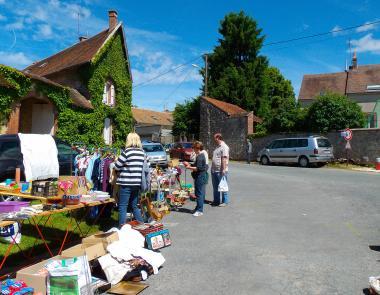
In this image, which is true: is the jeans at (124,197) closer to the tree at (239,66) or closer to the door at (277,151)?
the door at (277,151)

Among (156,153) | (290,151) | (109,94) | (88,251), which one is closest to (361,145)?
(290,151)

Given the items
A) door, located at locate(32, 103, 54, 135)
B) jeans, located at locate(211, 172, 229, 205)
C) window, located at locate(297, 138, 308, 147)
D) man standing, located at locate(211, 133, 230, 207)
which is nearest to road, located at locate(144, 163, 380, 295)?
jeans, located at locate(211, 172, 229, 205)

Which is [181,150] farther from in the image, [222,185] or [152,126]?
[152,126]

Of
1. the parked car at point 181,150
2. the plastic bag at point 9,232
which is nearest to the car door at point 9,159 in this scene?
the plastic bag at point 9,232

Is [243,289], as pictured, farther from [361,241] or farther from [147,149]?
[147,149]

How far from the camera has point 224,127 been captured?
1371 inches

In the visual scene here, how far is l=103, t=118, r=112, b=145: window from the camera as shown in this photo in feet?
88.2

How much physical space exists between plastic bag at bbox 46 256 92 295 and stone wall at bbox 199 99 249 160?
28.7 meters

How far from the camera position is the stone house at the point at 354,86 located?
41281mm

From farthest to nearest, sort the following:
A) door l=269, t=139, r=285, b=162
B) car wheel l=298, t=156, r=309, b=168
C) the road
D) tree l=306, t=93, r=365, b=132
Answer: tree l=306, t=93, r=365, b=132 < door l=269, t=139, r=285, b=162 < car wheel l=298, t=156, r=309, b=168 < the road

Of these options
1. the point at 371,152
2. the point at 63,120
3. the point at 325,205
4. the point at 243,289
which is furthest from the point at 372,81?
the point at 243,289

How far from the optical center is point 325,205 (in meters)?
10.4

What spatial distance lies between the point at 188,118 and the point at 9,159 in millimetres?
30864

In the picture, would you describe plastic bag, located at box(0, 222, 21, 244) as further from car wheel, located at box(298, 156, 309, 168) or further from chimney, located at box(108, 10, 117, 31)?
chimney, located at box(108, 10, 117, 31)
